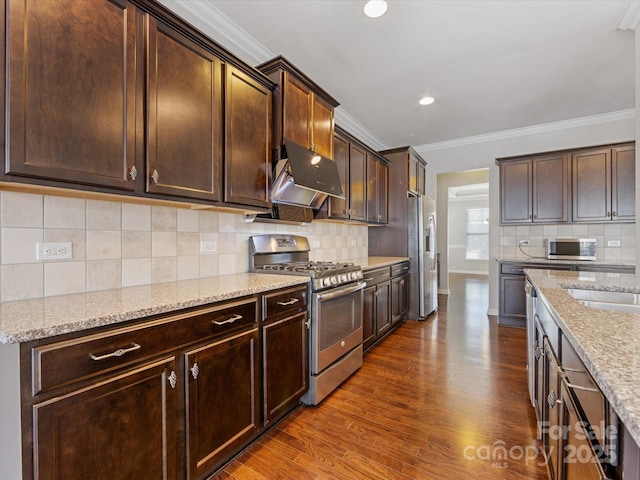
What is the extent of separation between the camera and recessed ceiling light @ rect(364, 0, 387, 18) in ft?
6.63

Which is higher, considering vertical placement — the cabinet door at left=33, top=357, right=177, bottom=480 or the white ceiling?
the white ceiling

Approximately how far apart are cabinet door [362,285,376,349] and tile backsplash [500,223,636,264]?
8.83ft

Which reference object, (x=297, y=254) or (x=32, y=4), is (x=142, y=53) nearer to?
(x=32, y=4)

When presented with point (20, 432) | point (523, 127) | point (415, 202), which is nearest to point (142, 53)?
point (20, 432)

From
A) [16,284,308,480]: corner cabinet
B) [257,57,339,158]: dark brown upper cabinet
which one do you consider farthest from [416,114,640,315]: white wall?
[16,284,308,480]: corner cabinet

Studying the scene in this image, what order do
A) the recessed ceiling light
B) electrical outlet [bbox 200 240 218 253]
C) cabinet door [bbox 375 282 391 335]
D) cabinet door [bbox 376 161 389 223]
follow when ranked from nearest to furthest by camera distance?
the recessed ceiling light → electrical outlet [bbox 200 240 218 253] → cabinet door [bbox 375 282 391 335] → cabinet door [bbox 376 161 389 223]

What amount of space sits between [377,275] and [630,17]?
9.37 ft

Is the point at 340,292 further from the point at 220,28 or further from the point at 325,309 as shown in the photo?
the point at 220,28

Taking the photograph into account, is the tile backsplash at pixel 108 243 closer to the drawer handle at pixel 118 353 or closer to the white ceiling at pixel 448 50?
the drawer handle at pixel 118 353

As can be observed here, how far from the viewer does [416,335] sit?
12.1ft

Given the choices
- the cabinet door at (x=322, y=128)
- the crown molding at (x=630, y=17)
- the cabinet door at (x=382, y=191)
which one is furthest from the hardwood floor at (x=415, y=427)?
the crown molding at (x=630, y=17)

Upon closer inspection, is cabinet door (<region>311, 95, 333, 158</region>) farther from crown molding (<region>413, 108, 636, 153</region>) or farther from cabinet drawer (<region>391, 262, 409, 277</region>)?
crown molding (<region>413, 108, 636, 153</region>)

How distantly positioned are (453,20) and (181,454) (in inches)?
127

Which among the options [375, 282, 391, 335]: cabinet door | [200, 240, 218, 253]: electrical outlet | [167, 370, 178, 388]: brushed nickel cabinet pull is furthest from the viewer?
[375, 282, 391, 335]: cabinet door
